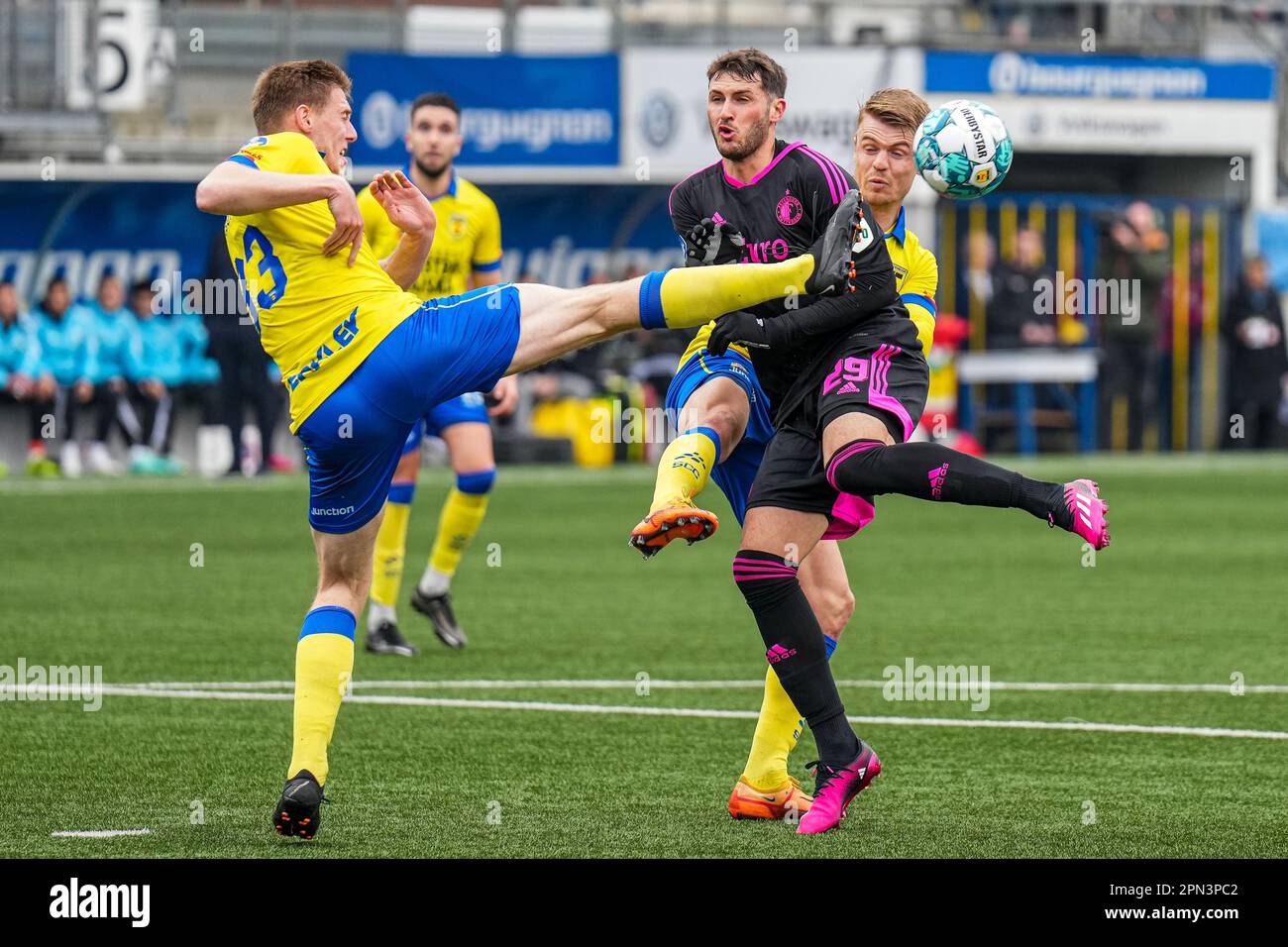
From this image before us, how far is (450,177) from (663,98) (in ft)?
47.7

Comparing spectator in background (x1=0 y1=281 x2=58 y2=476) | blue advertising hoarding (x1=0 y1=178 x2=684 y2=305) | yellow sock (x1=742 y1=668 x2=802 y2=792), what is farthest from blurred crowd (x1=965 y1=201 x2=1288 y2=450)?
yellow sock (x1=742 y1=668 x2=802 y2=792)

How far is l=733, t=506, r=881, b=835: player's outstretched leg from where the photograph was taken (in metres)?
6.54

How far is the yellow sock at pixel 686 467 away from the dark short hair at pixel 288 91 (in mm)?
1481

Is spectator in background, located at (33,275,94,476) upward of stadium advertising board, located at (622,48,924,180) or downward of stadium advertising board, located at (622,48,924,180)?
downward

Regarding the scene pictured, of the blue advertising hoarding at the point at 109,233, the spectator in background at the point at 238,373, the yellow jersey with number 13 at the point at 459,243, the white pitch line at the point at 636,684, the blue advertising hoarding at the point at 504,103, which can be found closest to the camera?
the white pitch line at the point at 636,684

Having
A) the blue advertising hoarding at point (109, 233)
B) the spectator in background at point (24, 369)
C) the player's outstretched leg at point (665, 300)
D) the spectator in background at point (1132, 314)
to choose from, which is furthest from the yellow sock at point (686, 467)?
the spectator in background at point (1132, 314)

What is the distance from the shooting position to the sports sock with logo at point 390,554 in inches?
412

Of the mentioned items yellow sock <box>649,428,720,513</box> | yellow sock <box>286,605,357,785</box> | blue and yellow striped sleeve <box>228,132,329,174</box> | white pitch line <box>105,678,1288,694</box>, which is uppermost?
blue and yellow striped sleeve <box>228,132,329,174</box>

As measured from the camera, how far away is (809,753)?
7.91m

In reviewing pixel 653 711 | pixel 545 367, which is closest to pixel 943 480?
pixel 653 711

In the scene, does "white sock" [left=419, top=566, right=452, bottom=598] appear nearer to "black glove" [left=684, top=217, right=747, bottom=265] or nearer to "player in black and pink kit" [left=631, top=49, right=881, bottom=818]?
"player in black and pink kit" [left=631, top=49, right=881, bottom=818]

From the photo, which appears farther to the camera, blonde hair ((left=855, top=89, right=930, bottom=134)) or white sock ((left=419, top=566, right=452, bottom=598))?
white sock ((left=419, top=566, right=452, bottom=598))

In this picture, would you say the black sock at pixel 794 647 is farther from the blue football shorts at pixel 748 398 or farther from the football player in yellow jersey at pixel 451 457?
the football player in yellow jersey at pixel 451 457

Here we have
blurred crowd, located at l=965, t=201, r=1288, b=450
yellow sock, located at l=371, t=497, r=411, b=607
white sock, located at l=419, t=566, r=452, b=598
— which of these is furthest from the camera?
blurred crowd, located at l=965, t=201, r=1288, b=450
